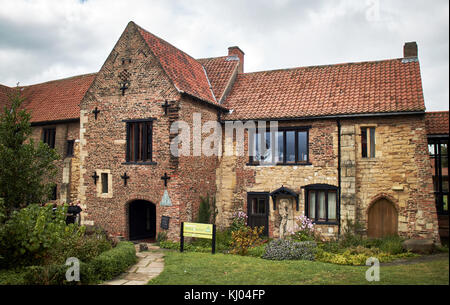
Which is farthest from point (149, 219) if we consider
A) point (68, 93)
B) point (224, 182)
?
point (68, 93)

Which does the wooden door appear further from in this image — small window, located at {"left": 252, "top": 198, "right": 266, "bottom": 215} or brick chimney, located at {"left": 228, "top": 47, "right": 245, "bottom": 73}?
brick chimney, located at {"left": 228, "top": 47, "right": 245, "bottom": 73}

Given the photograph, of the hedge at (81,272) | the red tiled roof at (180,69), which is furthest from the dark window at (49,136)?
the hedge at (81,272)

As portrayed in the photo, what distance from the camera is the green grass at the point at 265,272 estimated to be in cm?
997

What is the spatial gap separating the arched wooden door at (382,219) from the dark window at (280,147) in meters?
3.63

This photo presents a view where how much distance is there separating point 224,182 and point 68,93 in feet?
42.9

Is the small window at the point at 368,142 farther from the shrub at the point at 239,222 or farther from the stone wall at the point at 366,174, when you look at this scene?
the shrub at the point at 239,222

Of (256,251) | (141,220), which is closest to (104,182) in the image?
(141,220)

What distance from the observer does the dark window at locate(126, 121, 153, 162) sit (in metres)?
16.8

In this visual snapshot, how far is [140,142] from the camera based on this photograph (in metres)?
16.9

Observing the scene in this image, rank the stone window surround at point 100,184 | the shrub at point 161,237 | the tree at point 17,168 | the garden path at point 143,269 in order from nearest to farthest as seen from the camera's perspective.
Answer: the garden path at point 143,269 → the tree at point 17,168 → the shrub at point 161,237 → the stone window surround at point 100,184

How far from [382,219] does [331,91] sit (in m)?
6.49

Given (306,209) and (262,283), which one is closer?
(262,283)
